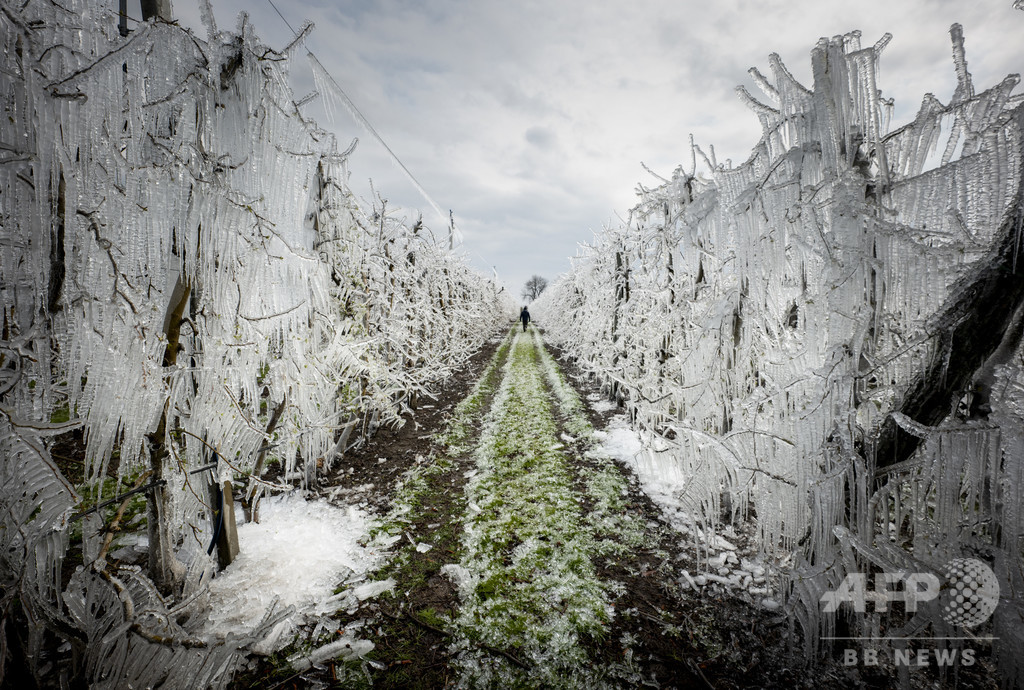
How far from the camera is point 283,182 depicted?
7.89 ft

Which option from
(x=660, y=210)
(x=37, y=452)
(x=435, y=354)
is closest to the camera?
(x=37, y=452)

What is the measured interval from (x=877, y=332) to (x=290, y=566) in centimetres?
448

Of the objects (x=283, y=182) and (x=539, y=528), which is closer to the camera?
(x=283, y=182)

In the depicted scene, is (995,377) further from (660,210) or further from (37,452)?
(37,452)

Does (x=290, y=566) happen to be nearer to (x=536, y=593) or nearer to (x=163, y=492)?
(x=163, y=492)

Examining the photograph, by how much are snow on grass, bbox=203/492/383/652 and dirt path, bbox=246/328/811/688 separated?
0.92ft

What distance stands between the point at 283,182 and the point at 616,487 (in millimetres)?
4582

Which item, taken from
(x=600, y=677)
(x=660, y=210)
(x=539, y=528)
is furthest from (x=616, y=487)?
(x=660, y=210)

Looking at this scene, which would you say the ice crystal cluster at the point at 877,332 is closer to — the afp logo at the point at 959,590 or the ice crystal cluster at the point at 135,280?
the afp logo at the point at 959,590

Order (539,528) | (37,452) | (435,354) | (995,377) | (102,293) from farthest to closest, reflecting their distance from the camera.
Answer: (435,354)
(539,528)
(102,293)
(995,377)
(37,452)

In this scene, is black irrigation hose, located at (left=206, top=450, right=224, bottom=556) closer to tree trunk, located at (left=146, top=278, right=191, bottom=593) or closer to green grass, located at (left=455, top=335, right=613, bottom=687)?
tree trunk, located at (left=146, top=278, right=191, bottom=593)

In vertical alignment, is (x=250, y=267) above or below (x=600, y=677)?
above

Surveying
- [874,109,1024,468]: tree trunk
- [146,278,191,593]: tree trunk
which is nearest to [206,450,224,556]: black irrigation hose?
[146,278,191,593]: tree trunk

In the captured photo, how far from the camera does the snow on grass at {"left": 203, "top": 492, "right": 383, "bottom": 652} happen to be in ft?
8.61
